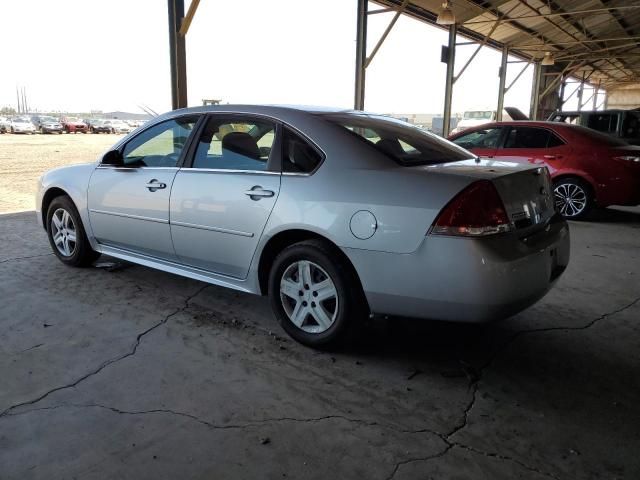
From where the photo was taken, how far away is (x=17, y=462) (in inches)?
80.7

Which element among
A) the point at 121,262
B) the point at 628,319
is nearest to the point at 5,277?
the point at 121,262

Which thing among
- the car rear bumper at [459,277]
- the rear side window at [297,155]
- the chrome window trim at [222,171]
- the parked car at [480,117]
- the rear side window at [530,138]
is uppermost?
the parked car at [480,117]

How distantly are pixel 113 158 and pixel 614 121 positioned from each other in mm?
10621

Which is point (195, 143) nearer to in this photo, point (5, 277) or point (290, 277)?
point (290, 277)

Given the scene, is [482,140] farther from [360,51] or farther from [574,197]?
[360,51]

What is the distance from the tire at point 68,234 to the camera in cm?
446

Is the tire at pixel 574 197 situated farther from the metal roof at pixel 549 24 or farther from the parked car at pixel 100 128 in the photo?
the parked car at pixel 100 128

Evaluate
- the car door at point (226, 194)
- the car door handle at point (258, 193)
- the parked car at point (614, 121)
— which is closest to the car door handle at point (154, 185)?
the car door at point (226, 194)

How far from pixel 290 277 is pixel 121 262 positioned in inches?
95.1

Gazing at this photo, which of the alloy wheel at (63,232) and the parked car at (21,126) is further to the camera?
the parked car at (21,126)

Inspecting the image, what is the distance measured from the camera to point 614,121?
35.8ft

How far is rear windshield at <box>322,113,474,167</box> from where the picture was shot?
3.01 meters

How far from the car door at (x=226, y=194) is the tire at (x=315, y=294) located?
27 centimetres

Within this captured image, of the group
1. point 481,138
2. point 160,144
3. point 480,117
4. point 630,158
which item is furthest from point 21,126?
point 630,158
